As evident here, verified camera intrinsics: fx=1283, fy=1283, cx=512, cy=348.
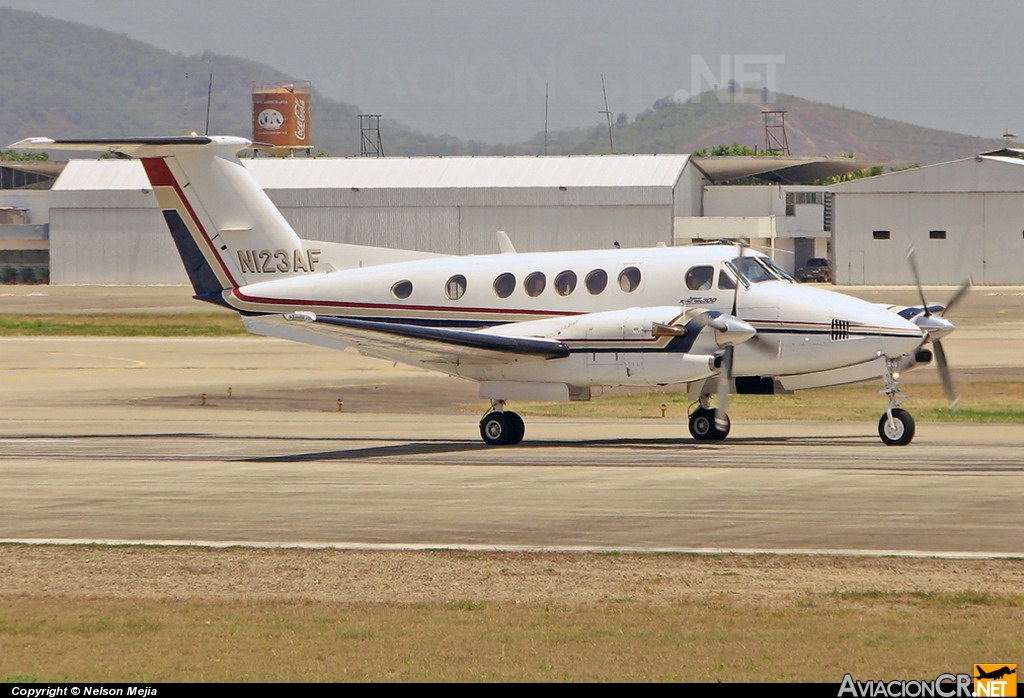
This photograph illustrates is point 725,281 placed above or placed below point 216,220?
below

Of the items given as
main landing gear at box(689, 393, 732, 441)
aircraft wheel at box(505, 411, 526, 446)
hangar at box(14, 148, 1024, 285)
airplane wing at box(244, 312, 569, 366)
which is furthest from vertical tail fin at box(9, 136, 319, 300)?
hangar at box(14, 148, 1024, 285)

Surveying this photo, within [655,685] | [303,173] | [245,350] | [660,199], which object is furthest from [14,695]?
[303,173]

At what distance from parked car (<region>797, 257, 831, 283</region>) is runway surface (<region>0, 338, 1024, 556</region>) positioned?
6373cm

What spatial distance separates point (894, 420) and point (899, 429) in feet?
0.59

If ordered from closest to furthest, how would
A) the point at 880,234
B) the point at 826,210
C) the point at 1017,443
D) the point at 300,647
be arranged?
the point at 300,647 < the point at 1017,443 < the point at 880,234 < the point at 826,210

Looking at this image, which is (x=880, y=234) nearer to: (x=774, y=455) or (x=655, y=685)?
(x=774, y=455)

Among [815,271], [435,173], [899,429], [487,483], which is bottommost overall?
[487,483]

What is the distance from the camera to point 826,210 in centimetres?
9212

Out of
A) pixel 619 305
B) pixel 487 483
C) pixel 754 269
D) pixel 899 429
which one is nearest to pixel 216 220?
pixel 619 305

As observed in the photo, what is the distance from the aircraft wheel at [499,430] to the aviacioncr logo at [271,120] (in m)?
102

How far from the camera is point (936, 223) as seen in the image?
84.5m

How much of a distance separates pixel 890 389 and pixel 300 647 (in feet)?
50.2

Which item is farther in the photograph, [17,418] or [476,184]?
[476,184]

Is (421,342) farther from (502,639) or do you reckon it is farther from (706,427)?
(502,639)
